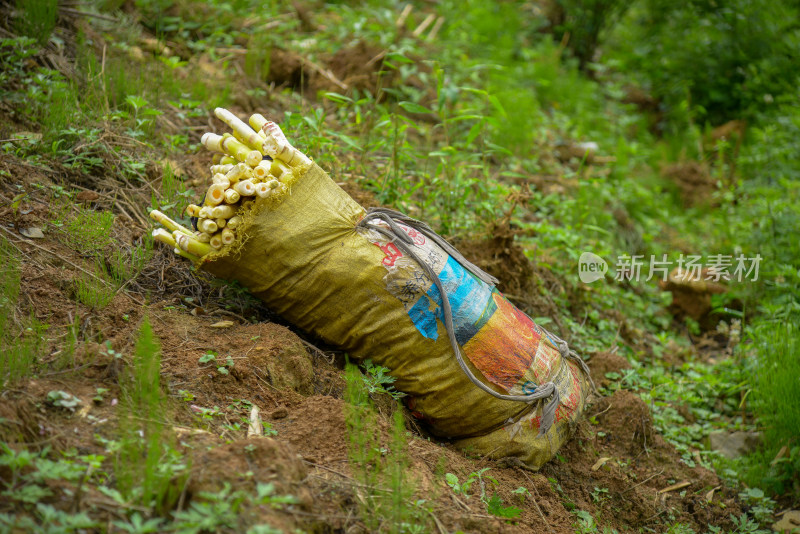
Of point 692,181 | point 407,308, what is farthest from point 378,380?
point 692,181

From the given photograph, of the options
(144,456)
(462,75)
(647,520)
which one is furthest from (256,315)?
(462,75)

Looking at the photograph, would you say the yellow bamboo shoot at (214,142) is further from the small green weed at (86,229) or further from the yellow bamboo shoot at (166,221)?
the small green weed at (86,229)

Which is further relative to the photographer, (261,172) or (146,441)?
(261,172)

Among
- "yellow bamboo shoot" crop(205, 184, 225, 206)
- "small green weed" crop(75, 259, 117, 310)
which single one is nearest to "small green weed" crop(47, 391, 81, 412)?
"small green weed" crop(75, 259, 117, 310)

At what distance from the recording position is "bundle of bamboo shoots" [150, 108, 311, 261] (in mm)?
2107

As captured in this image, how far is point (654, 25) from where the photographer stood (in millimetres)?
6707

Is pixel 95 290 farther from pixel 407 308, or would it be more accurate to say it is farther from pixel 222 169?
pixel 407 308

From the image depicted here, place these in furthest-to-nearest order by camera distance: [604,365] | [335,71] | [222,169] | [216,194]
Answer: [335,71] → [604,365] → [222,169] → [216,194]

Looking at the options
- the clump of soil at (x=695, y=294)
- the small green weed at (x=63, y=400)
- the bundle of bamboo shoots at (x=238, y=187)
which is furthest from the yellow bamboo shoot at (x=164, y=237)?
the clump of soil at (x=695, y=294)

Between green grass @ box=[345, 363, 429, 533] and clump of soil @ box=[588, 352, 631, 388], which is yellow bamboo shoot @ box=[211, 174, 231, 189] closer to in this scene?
green grass @ box=[345, 363, 429, 533]

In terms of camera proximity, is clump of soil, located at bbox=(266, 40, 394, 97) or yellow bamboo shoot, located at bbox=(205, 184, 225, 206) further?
clump of soil, located at bbox=(266, 40, 394, 97)

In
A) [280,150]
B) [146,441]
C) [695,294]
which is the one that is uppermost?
[280,150]

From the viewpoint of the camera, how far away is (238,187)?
2.11 metres

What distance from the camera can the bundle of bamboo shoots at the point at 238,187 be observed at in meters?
2.11
